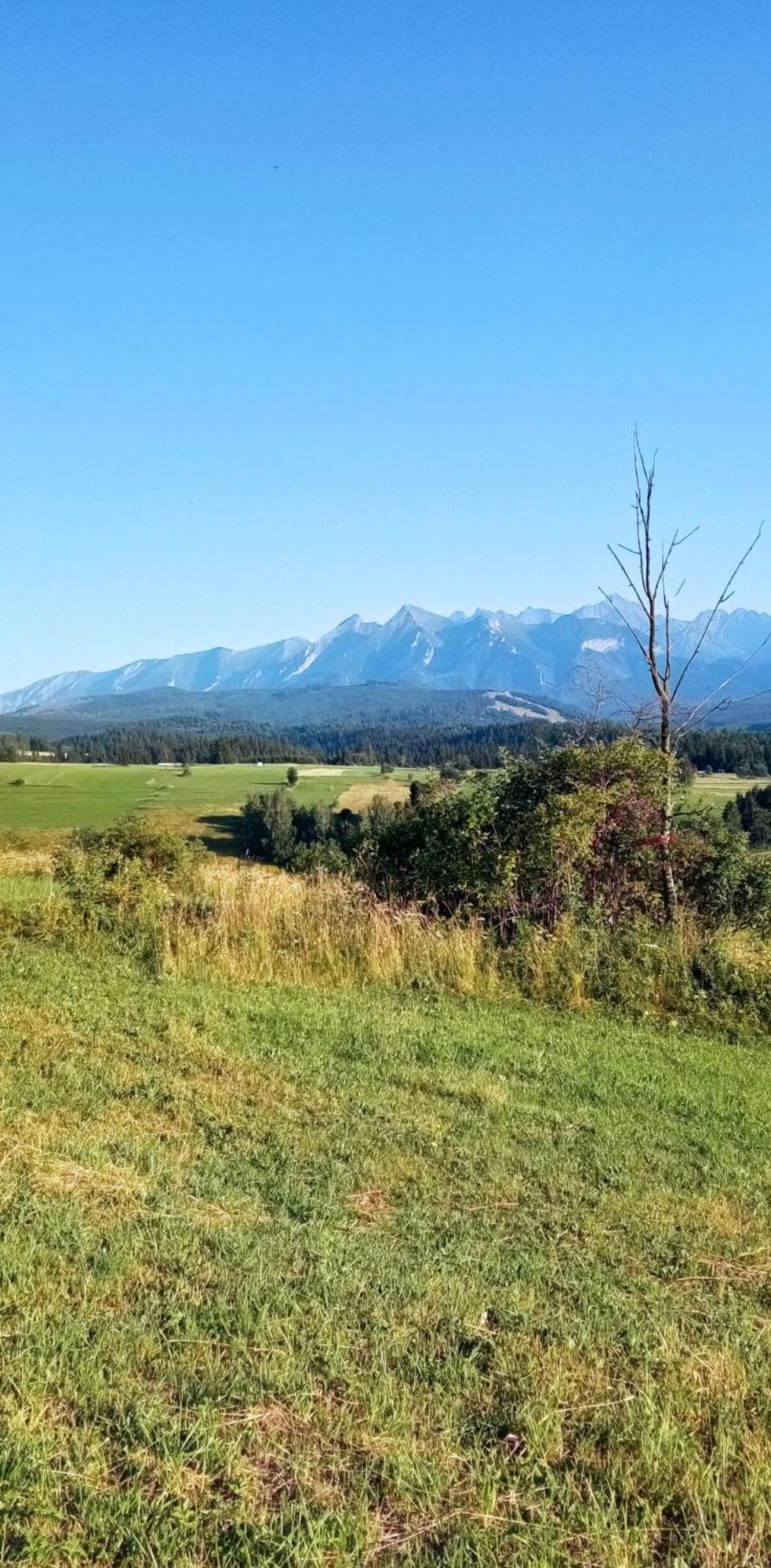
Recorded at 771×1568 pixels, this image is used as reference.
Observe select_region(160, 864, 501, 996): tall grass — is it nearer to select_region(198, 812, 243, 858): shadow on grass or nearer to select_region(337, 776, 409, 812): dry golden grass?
select_region(198, 812, 243, 858): shadow on grass

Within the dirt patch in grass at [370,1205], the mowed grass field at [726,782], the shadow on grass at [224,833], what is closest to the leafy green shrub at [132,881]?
the dirt patch in grass at [370,1205]

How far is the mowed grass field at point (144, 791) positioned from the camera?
154ft

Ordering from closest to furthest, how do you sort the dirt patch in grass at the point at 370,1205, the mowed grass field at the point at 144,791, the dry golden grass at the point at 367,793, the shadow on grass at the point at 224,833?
the dirt patch in grass at the point at 370,1205
the shadow on grass at the point at 224,833
the mowed grass field at the point at 144,791
the dry golden grass at the point at 367,793

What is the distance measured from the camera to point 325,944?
9094 mm

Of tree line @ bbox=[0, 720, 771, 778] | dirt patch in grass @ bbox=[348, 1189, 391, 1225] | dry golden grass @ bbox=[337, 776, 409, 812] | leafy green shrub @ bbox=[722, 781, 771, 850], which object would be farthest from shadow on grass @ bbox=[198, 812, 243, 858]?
dirt patch in grass @ bbox=[348, 1189, 391, 1225]

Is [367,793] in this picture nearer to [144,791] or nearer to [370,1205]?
[144,791]

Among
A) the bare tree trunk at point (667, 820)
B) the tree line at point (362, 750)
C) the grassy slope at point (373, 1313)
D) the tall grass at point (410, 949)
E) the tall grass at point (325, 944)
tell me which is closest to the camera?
the grassy slope at point (373, 1313)

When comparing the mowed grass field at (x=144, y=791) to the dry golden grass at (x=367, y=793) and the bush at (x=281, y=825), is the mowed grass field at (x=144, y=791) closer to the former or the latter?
the dry golden grass at (x=367, y=793)

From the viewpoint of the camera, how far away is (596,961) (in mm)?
8578

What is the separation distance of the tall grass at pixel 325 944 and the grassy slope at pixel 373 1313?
93.8 inches

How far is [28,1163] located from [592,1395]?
105 inches

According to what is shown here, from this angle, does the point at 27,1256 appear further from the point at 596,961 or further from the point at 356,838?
the point at 356,838

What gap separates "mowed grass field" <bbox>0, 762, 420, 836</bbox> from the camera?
1848 inches

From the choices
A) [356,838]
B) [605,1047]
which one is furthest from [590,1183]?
[356,838]
